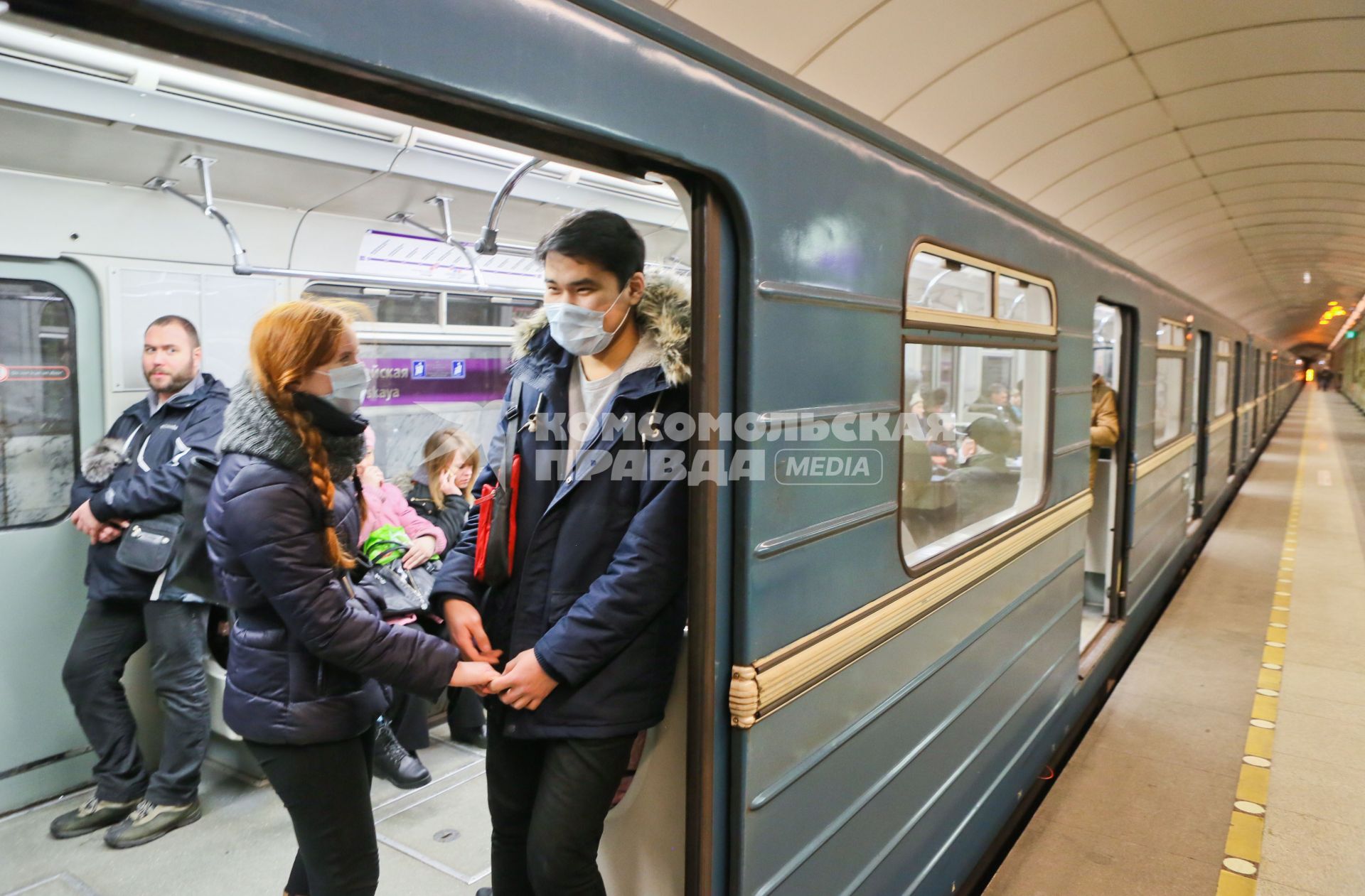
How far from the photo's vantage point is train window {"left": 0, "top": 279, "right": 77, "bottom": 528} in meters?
3.65

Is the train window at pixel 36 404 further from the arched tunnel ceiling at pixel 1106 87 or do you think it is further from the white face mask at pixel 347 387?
the arched tunnel ceiling at pixel 1106 87

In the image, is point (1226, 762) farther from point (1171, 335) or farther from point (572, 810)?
point (572, 810)

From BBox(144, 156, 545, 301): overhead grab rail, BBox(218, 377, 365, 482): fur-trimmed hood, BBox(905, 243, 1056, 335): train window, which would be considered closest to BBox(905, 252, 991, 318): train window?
BBox(905, 243, 1056, 335): train window

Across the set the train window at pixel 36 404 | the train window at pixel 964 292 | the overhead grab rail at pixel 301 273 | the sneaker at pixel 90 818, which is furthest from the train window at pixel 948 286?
the sneaker at pixel 90 818

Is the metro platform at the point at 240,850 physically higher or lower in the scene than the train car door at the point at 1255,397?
lower

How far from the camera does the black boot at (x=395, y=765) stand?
3.92 meters

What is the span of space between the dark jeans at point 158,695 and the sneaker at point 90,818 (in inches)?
1.3

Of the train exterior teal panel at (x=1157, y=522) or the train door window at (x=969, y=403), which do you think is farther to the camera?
the train exterior teal panel at (x=1157, y=522)

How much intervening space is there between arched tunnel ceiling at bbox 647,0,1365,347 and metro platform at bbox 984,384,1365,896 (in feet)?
11.6

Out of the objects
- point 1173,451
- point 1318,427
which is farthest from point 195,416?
point 1318,427

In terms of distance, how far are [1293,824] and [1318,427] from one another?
29782mm

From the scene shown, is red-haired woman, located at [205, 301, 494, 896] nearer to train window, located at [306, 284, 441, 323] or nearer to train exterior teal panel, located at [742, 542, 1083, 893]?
train exterior teal panel, located at [742, 542, 1083, 893]

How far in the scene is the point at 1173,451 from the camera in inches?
272

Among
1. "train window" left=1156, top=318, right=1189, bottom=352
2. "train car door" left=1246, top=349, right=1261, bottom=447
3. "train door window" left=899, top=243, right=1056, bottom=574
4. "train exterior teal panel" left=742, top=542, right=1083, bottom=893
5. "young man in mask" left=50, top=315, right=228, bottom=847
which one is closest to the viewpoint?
"train exterior teal panel" left=742, top=542, right=1083, bottom=893
